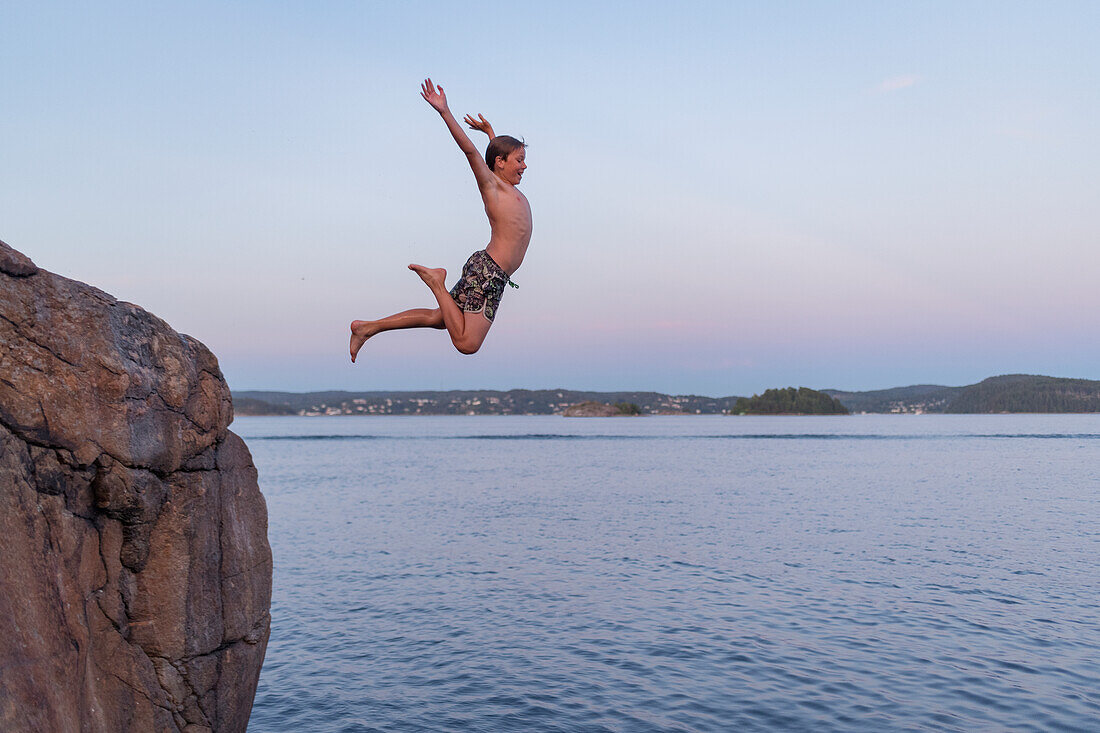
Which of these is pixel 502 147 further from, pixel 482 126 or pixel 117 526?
pixel 117 526

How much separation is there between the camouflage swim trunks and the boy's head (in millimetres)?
802

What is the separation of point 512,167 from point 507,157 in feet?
0.35

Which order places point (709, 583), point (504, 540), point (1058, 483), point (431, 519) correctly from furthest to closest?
point (1058, 483) < point (431, 519) < point (504, 540) < point (709, 583)

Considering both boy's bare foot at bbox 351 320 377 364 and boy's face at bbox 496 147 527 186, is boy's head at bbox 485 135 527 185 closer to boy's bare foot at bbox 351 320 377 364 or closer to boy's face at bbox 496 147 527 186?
boy's face at bbox 496 147 527 186

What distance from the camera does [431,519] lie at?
40594mm

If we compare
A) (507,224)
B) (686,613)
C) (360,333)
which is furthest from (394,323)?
(686,613)

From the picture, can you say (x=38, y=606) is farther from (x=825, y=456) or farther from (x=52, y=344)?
(x=825, y=456)

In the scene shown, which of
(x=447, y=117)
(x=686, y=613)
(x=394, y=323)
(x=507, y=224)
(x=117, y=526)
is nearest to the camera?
(x=447, y=117)

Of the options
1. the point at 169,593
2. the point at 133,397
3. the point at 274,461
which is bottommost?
the point at 274,461

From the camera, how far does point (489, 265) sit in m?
7.82

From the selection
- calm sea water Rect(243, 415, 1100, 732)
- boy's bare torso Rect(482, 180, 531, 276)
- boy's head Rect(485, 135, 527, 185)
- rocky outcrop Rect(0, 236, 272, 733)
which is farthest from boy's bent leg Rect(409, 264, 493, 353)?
calm sea water Rect(243, 415, 1100, 732)

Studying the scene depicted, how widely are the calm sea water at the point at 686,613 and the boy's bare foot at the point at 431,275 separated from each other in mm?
9407

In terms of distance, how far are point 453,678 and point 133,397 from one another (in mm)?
11208

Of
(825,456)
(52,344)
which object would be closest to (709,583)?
(52,344)
